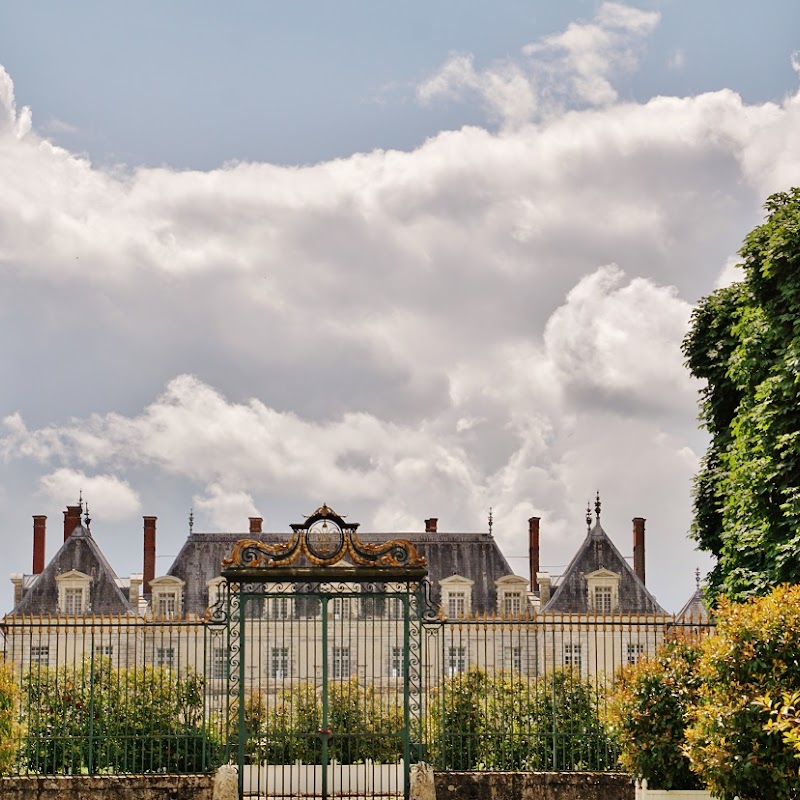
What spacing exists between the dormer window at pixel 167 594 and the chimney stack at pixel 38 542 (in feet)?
13.0

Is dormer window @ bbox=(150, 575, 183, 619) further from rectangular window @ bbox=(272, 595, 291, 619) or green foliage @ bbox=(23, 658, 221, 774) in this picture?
green foliage @ bbox=(23, 658, 221, 774)

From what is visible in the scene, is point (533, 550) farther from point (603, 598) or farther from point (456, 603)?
point (603, 598)

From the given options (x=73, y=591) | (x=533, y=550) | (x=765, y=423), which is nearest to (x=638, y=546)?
(x=533, y=550)

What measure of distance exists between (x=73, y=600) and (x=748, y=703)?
3383 centimetres

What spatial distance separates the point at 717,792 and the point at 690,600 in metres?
35.3

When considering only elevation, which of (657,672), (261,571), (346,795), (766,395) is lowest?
(346,795)

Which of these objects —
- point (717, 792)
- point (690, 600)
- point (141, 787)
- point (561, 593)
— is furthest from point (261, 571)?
point (690, 600)

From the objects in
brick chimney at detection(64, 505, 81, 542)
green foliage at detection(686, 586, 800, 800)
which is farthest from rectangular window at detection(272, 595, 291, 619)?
brick chimney at detection(64, 505, 81, 542)

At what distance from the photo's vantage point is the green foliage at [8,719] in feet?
42.0

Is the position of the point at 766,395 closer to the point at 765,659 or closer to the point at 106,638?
the point at 765,659

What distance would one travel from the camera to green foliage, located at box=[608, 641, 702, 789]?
12078 millimetres

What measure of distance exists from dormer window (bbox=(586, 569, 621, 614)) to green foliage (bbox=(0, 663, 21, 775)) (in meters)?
30.5

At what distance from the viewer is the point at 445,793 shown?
13570mm

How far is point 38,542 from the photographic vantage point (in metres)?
43.9
